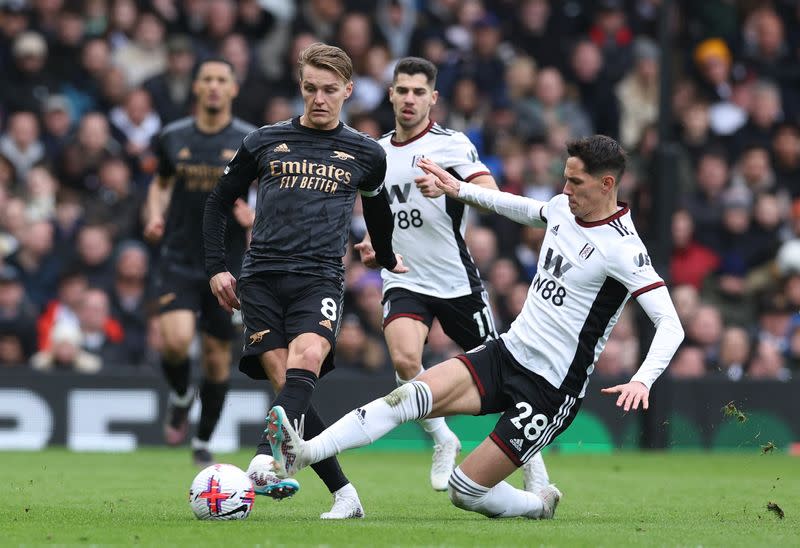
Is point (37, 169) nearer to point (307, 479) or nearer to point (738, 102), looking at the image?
point (307, 479)

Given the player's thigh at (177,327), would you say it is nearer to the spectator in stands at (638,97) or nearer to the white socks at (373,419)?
the white socks at (373,419)

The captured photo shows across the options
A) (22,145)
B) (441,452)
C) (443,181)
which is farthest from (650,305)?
(22,145)

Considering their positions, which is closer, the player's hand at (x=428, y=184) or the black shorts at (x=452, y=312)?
the player's hand at (x=428, y=184)

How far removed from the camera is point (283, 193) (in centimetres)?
793

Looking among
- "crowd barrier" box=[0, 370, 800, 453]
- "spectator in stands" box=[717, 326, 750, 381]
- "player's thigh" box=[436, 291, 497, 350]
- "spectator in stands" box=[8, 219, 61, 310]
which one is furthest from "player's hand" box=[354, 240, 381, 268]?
"spectator in stands" box=[717, 326, 750, 381]

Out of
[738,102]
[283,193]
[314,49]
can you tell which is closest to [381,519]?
[283,193]

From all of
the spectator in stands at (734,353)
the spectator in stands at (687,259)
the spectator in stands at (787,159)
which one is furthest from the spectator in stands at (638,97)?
the spectator in stands at (734,353)

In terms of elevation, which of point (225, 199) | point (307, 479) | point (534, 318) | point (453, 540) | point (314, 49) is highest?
point (314, 49)

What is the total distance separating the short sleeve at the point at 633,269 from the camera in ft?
25.2

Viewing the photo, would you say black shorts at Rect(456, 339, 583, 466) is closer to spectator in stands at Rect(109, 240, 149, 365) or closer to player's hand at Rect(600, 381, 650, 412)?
player's hand at Rect(600, 381, 650, 412)

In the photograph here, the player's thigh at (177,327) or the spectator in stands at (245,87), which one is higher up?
the spectator in stands at (245,87)

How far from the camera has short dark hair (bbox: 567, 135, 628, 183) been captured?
7820mm

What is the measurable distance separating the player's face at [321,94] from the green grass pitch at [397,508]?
7.22 feet

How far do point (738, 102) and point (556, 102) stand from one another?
2745 mm
